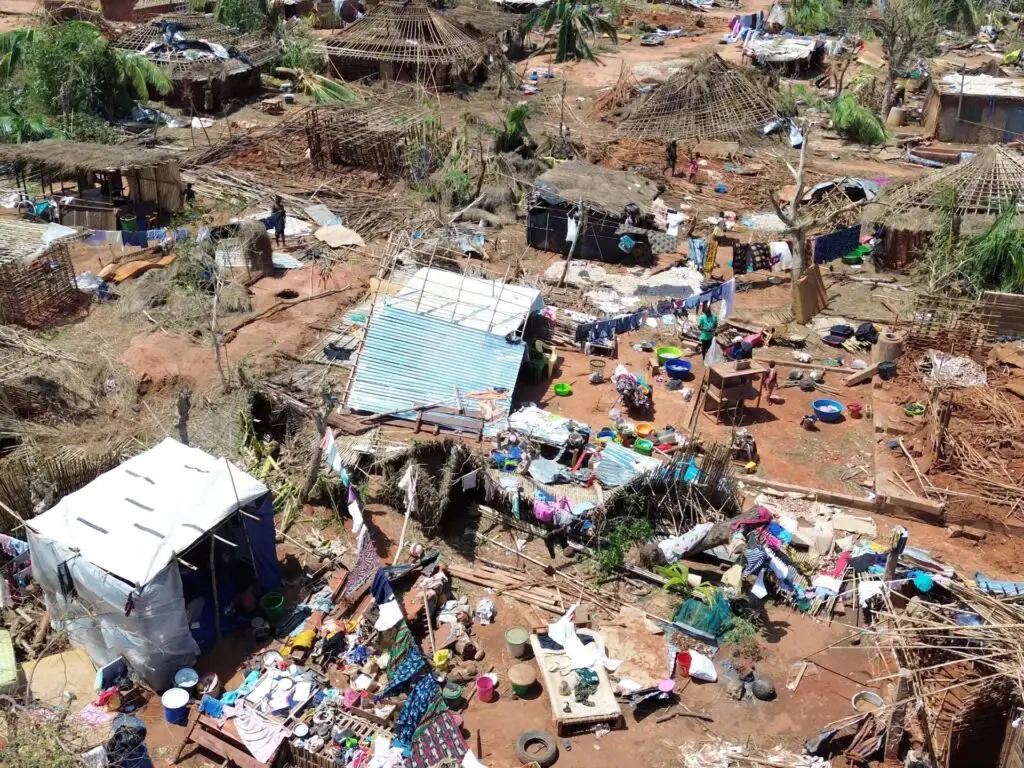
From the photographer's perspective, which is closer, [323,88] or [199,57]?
[199,57]

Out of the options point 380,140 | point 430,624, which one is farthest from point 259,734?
point 380,140

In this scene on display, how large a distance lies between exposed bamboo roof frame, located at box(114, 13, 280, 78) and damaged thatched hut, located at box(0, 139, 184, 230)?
8245mm

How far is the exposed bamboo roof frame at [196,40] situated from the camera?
29562mm

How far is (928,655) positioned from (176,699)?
7605 mm

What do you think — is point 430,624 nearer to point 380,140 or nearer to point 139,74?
point 380,140

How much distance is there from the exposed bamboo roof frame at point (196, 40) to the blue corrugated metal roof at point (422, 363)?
17817 mm

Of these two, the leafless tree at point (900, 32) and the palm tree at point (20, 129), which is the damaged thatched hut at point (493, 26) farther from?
the palm tree at point (20, 129)

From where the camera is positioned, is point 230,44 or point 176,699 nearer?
point 176,699

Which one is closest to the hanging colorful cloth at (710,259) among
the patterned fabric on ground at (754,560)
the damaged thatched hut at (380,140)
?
the damaged thatched hut at (380,140)

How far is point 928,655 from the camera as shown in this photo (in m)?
9.00

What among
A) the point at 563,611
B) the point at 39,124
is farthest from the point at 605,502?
the point at 39,124

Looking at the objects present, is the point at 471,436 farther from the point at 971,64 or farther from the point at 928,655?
the point at 971,64

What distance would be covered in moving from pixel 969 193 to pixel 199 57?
73.3ft

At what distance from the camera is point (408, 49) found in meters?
31.1
